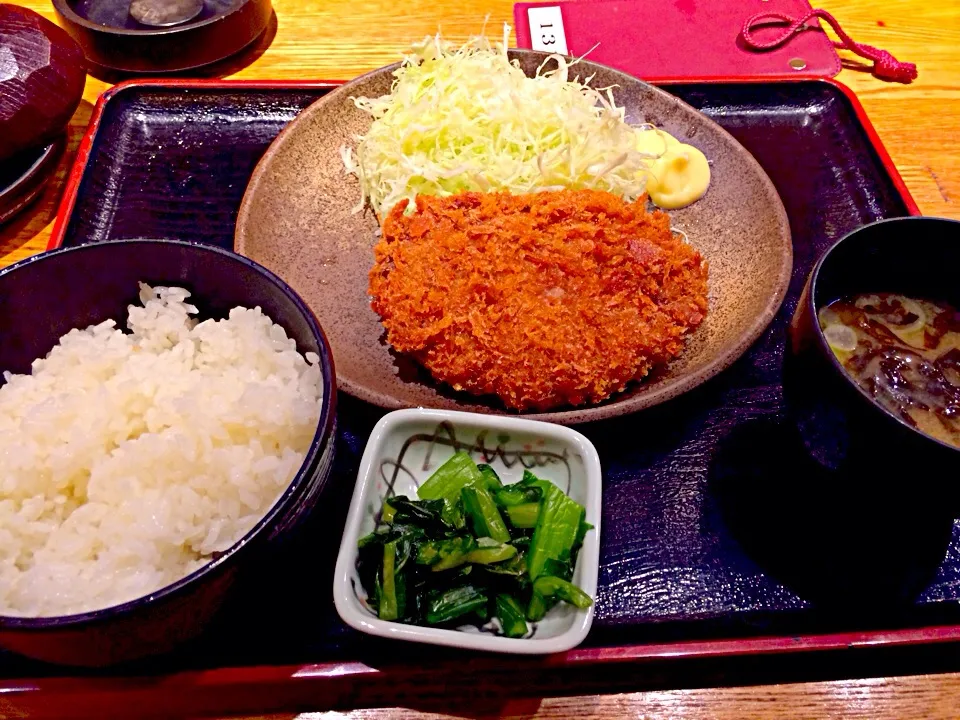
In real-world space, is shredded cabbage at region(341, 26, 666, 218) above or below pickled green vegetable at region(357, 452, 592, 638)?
above

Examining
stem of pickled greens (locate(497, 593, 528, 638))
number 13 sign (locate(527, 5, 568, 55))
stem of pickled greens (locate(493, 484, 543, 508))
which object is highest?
number 13 sign (locate(527, 5, 568, 55))

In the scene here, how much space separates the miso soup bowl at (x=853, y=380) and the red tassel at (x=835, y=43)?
1.96m

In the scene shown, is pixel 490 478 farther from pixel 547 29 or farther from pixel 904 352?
pixel 547 29

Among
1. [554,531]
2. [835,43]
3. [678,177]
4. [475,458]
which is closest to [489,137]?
[678,177]

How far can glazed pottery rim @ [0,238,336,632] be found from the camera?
1136 millimetres

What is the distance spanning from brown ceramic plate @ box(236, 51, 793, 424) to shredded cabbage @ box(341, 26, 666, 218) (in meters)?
0.08

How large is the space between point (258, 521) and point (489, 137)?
179 centimetres

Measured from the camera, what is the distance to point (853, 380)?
4.45ft

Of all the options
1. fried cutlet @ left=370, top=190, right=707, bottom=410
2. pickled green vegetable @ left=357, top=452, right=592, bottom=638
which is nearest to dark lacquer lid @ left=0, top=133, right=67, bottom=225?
fried cutlet @ left=370, top=190, right=707, bottom=410

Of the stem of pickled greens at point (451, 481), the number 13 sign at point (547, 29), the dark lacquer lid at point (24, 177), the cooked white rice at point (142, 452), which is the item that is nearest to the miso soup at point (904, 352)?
the stem of pickled greens at point (451, 481)

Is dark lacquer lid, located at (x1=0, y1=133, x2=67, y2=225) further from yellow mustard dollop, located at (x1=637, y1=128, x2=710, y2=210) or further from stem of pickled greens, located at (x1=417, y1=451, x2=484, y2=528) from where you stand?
yellow mustard dollop, located at (x1=637, y1=128, x2=710, y2=210)

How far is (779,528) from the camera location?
1.67 m

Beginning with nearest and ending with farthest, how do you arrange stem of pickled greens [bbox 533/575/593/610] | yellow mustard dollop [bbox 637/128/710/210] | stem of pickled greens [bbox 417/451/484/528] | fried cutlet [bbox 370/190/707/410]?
1. stem of pickled greens [bbox 533/575/593/610]
2. stem of pickled greens [bbox 417/451/484/528]
3. fried cutlet [bbox 370/190/707/410]
4. yellow mustard dollop [bbox 637/128/710/210]

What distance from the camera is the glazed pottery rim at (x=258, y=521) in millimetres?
1136
